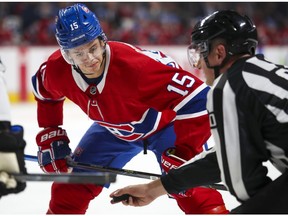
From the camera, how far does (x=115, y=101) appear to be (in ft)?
8.55

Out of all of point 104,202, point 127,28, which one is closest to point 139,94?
point 104,202

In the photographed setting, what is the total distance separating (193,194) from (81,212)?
1.73 ft

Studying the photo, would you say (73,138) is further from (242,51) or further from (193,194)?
(242,51)

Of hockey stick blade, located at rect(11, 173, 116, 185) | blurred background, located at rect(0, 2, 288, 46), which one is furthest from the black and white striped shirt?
blurred background, located at rect(0, 2, 288, 46)

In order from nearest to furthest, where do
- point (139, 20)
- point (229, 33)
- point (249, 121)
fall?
point (249, 121) → point (229, 33) → point (139, 20)

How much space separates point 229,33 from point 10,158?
0.83 metres

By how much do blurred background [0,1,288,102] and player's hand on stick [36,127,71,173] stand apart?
15.8ft

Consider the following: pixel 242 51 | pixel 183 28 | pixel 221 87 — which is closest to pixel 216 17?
pixel 242 51

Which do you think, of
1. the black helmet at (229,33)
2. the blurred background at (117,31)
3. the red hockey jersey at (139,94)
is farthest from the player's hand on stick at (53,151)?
the blurred background at (117,31)

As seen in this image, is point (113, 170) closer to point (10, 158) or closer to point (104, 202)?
point (104, 202)

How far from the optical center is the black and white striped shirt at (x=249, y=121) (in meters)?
1.80

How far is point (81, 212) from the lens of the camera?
272 cm

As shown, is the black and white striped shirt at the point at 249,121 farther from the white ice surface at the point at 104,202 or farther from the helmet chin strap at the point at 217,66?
the white ice surface at the point at 104,202

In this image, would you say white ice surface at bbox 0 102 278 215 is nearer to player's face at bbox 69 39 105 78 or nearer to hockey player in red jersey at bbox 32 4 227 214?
hockey player in red jersey at bbox 32 4 227 214
